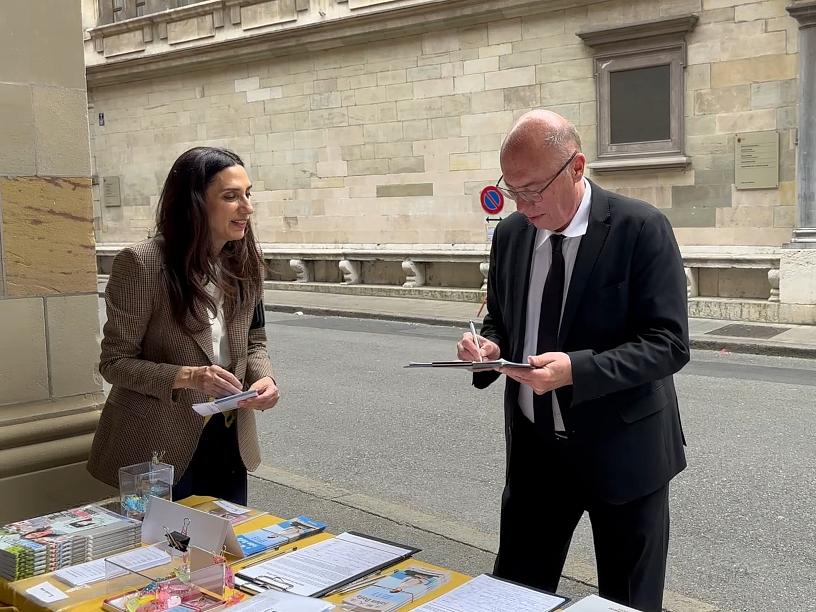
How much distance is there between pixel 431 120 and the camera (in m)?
16.5

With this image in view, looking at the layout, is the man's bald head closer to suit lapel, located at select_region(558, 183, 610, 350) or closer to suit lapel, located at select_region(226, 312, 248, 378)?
suit lapel, located at select_region(558, 183, 610, 350)

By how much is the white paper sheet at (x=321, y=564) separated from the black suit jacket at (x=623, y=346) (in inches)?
25.1

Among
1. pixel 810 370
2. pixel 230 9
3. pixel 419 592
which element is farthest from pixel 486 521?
pixel 230 9

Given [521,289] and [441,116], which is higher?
[441,116]

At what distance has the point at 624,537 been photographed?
8.39ft

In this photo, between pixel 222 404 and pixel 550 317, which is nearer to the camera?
pixel 550 317

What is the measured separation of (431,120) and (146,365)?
1408 cm

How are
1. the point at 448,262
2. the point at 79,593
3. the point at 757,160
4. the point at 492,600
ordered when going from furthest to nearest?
1. the point at 448,262
2. the point at 757,160
3. the point at 79,593
4. the point at 492,600

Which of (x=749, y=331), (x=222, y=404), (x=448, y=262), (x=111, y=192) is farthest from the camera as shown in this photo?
(x=111, y=192)


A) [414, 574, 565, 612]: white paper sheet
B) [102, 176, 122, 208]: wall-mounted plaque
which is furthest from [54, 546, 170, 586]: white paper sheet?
[102, 176, 122, 208]: wall-mounted plaque

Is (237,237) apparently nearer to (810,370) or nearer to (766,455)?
(766,455)

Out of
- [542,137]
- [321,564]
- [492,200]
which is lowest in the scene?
[321,564]

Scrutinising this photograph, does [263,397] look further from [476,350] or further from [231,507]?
[476,350]

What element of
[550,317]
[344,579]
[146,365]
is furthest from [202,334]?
[550,317]
